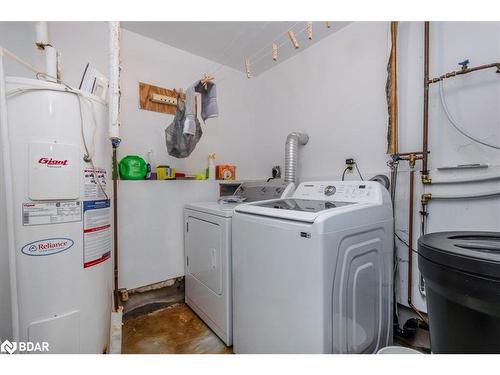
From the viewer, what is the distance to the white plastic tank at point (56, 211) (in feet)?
3.80

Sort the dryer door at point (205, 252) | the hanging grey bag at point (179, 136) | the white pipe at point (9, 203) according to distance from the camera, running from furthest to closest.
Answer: the hanging grey bag at point (179, 136), the dryer door at point (205, 252), the white pipe at point (9, 203)

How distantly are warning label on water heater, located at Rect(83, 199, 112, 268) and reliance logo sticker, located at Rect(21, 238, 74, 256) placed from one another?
3.6 inches

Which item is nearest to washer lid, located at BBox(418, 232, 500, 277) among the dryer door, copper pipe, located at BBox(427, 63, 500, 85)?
copper pipe, located at BBox(427, 63, 500, 85)

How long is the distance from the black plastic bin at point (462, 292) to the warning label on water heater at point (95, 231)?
5.59 feet

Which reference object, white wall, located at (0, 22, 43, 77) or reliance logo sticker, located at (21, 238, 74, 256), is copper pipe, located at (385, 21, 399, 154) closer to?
reliance logo sticker, located at (21, 238, 74, 256)

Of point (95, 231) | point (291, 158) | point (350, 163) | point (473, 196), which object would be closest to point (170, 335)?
point (95, 231)

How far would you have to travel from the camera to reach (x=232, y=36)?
7.58ft

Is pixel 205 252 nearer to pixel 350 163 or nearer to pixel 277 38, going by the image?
pixel 350 163

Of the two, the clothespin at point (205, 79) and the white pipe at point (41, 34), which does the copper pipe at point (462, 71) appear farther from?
the white pipe at point (41, 34)

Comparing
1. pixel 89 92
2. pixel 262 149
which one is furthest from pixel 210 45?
pixel 89 92

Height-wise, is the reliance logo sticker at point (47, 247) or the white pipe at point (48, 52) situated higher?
the white pipe at point (48, 52)

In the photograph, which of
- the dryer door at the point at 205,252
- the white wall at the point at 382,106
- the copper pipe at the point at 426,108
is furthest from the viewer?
the dryer door at the point at 205,252

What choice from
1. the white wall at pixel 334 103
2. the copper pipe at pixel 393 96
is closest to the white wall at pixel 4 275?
the white wall at pixel 334 103

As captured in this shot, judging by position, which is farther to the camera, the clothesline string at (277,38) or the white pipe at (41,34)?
the clothesline string at (277,38)
